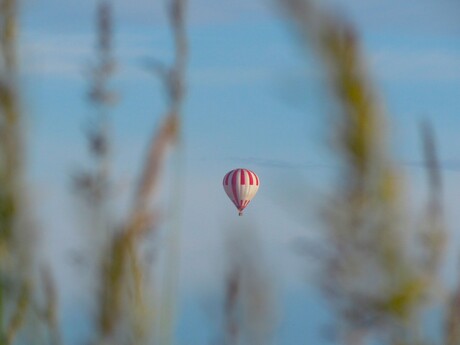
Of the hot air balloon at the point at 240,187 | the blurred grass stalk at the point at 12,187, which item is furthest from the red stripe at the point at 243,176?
the blurred grass stalk at the point at 12,187

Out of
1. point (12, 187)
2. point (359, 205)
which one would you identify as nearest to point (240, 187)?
point (12, 187)

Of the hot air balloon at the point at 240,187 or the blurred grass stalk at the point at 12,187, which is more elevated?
the blurred grass stalk at the point at 12,187

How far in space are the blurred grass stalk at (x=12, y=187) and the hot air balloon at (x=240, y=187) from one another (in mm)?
22141

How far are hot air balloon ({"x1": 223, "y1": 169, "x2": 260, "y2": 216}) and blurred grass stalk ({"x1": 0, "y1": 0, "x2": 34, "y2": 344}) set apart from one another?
22.1 metres

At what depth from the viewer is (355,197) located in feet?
4.29

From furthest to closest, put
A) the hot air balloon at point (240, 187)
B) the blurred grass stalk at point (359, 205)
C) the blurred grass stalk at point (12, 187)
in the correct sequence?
1. the hot air balloon at point (240, 187)
2. the blurred grass stalk at point (12, 187)
3. the blurred grass stalk at point (359, 205)

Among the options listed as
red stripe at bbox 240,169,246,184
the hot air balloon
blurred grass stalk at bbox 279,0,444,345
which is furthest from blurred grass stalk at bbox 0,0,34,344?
red stripe at bbox 240,169,246,184

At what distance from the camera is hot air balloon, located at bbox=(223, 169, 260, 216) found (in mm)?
24203

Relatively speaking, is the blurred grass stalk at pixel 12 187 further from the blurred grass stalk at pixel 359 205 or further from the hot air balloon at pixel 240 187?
the hot air balloon at pixel 240 187

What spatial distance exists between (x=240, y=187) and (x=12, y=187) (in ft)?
73.7

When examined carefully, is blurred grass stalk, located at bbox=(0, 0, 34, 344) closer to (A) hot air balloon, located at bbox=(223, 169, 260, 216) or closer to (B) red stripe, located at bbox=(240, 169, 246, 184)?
(A) hot air balloon, located at bbox=(223, 169, 260, 216)

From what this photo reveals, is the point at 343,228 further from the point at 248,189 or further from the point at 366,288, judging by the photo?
the point at 248,189

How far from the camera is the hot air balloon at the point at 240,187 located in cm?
2420

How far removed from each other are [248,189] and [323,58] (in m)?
23.1
